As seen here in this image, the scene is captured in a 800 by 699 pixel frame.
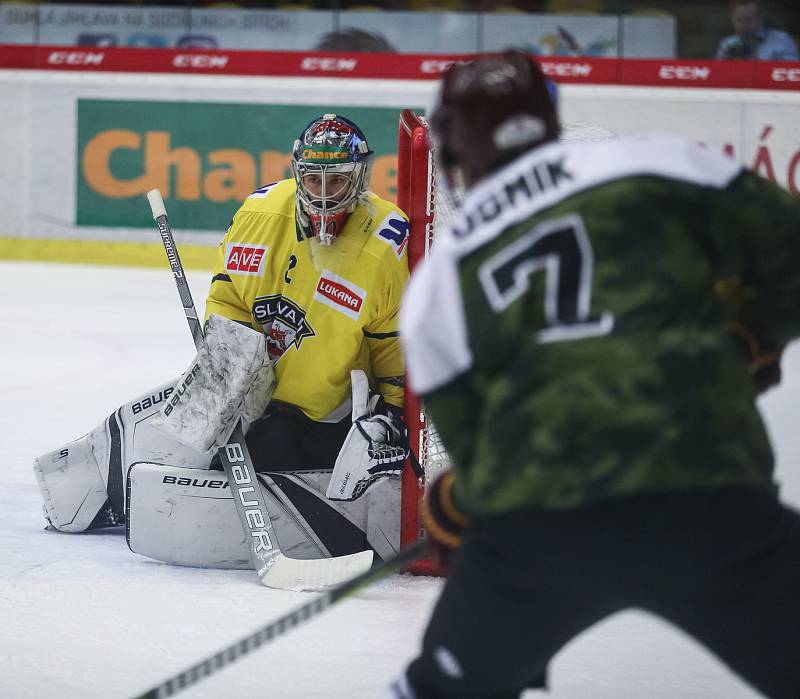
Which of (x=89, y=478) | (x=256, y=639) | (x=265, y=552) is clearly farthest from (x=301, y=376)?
(x=256, y=639)

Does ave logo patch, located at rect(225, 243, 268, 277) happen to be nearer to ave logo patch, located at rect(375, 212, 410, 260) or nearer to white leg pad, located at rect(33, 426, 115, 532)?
ave logo patch, located at rect(375, 212, 410, 260)

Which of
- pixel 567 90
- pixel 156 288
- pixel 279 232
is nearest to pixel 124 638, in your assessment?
pixel 279 232

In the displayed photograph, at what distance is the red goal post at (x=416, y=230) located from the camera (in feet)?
7.84

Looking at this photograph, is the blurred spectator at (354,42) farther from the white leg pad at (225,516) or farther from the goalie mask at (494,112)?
the goalie mask at (494,112)

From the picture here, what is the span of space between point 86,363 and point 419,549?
352 cm

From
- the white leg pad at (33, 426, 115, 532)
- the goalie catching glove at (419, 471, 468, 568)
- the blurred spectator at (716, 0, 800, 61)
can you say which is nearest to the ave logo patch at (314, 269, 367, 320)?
the white leg pad at (33, 426, 115, 532)

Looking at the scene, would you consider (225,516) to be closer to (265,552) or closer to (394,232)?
(265,552)

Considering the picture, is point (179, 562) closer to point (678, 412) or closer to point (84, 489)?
point (84, 489)

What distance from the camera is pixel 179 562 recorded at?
2.51 metres

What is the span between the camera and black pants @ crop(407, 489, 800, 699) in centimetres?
103

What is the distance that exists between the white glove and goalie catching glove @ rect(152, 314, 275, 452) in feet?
0.69

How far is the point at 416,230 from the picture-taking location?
2.41 meters

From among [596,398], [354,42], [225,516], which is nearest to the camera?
[596,398]

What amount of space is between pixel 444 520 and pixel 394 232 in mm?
1398
